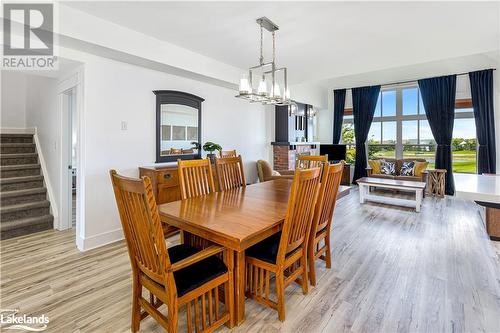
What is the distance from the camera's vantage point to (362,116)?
7.48 meters

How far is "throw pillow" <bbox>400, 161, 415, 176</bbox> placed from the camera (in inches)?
249

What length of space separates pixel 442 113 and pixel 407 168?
1.55m

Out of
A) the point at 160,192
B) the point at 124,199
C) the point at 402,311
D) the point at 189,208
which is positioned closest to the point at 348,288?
the point at 402,311

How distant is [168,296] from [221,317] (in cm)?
51

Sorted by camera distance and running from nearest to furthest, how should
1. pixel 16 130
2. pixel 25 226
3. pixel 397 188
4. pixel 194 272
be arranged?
pixel 194 272, pixel 25 226, pixel 16 130, pixel 397 188

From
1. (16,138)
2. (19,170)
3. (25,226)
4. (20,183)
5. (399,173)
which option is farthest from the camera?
(399,173)

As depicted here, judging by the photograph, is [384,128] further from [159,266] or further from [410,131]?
[159,266]

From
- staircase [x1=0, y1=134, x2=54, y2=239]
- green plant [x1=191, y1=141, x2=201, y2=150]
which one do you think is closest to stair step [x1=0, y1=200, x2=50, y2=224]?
staircase [x1=0, y1=134, x2=54, y2=239]

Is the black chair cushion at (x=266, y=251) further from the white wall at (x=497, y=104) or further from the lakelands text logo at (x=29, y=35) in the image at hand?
the white wall at (x=497, y=104)

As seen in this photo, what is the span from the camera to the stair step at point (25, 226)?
3.32 metres

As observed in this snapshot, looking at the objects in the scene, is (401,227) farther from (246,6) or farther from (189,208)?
(246,6)

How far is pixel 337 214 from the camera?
14.8 feet

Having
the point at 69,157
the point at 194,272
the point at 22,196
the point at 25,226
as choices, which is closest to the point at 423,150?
the point at 194,272

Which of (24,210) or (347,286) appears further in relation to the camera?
(24,210)
